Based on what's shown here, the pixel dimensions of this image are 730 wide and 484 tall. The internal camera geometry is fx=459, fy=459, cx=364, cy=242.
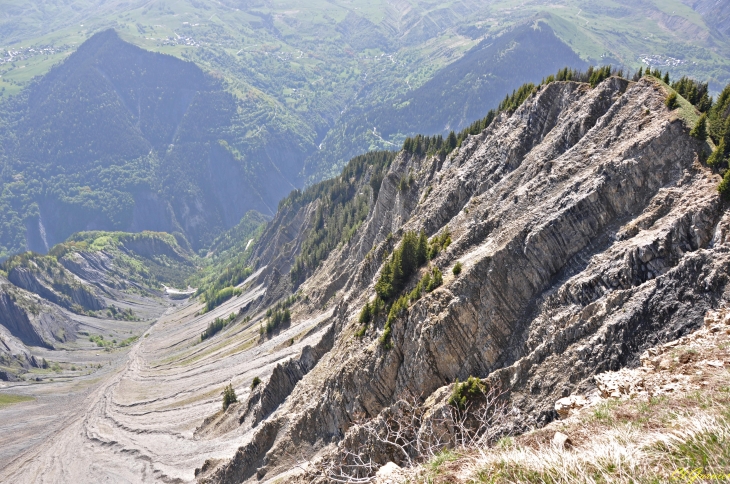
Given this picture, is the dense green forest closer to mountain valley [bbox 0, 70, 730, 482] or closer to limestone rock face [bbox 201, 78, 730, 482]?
mountain valley [bbox 0, 70, 730, 482]

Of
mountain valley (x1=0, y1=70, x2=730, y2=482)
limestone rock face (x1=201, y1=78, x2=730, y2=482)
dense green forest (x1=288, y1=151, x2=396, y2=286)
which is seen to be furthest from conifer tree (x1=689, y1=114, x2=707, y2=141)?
dense green forest (x1=288, y1=151, x2=396, y2=286)

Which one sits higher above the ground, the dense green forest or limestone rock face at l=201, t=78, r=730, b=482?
the dense green forest

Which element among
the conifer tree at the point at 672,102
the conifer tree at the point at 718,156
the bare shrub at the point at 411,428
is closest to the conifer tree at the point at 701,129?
the conifer tree at the point at 718,156

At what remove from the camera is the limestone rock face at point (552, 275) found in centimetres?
2714

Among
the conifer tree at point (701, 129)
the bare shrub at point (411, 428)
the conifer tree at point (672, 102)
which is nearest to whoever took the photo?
the bare shrub at point (411, 428)

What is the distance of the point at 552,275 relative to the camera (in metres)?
35.8

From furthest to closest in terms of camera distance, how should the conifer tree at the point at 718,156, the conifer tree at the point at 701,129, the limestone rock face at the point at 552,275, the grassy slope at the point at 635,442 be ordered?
the conifer tree at the point at 701,129
the conifer tree at the point at 718,156
the limestone rock face at the point at 552,275
the grassy slope at the point at 635,442

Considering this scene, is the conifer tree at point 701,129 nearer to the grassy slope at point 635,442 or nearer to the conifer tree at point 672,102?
the conifer tree at point 672,102

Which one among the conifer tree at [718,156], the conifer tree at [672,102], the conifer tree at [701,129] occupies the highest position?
the conifer tree at [672,102]

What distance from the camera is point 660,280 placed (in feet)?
88.3

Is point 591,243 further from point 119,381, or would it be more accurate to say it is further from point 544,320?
point 119,381

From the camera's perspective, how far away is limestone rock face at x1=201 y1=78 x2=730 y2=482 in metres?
27.1

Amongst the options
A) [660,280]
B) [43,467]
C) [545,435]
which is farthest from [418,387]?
[43,467]

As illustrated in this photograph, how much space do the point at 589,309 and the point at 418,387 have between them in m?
16.4
